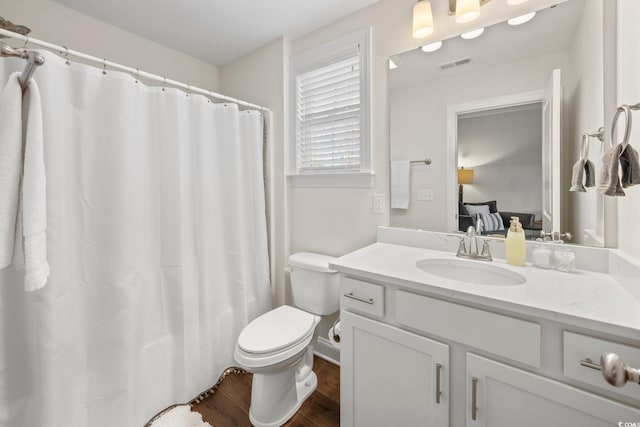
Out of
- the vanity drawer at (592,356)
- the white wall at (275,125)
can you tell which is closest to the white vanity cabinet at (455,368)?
the vanity drawer at (592,356)

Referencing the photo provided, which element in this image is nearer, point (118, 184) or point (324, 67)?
point (118, 184)

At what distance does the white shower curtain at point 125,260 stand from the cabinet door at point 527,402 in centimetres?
→ 143

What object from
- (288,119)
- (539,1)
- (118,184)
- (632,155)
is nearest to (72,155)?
(118,184)

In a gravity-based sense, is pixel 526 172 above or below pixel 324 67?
below

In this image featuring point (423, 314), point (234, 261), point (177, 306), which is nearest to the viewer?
point (423, 314)

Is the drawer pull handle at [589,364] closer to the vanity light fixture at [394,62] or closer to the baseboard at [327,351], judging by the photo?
the baseboard at [327,351]

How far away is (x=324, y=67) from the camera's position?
189 centimetres

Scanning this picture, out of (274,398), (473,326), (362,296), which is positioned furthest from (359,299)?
(274,398)

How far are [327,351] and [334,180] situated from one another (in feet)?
4.07

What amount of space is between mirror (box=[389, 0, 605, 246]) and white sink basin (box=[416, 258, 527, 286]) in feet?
0.77

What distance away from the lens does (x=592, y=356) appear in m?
0.73

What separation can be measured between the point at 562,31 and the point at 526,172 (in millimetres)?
615

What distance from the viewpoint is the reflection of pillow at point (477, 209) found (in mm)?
1389

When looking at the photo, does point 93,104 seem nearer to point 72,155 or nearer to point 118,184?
point 72,155
